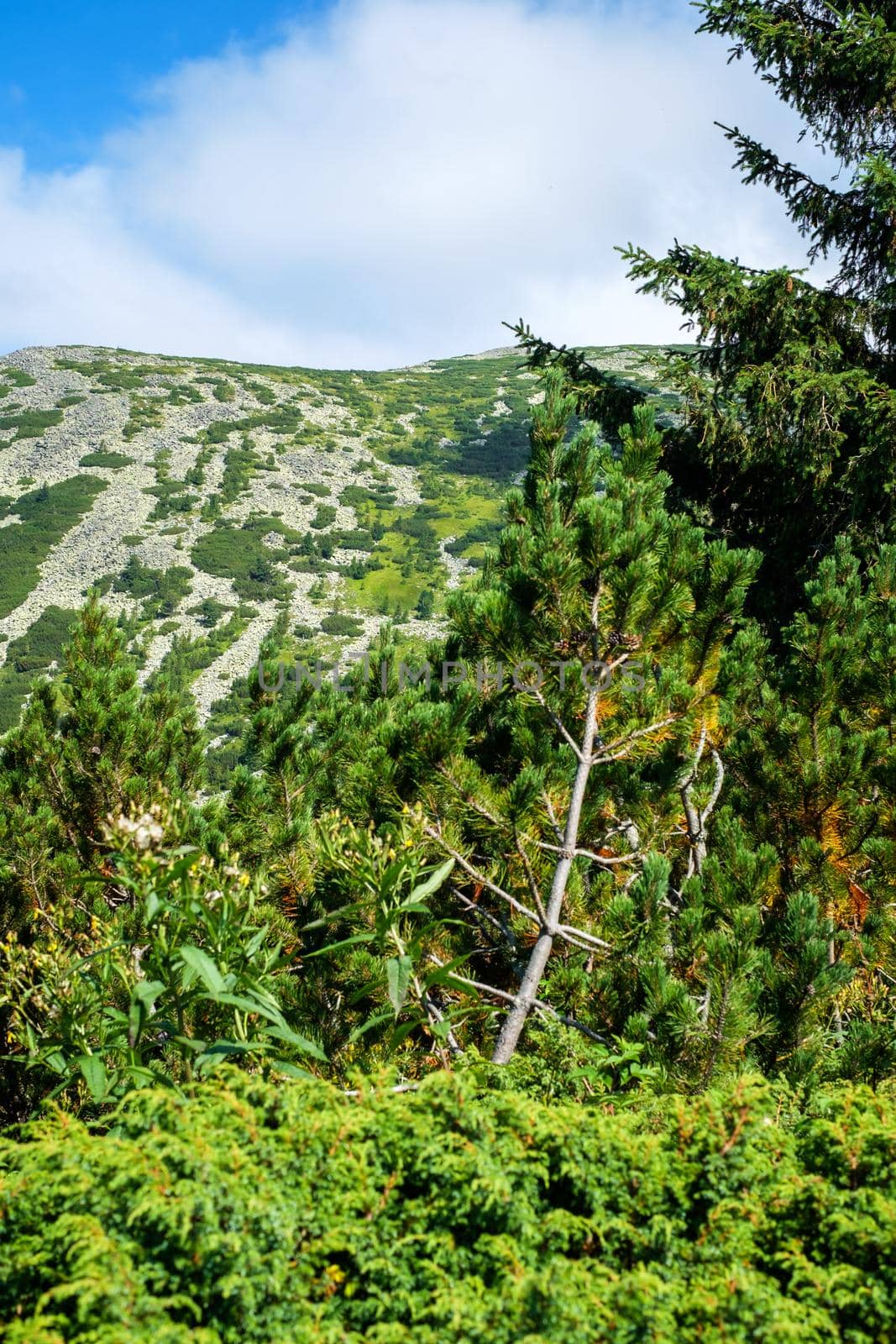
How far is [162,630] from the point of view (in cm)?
5238

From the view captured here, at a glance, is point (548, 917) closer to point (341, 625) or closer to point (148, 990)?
point (148, 990)

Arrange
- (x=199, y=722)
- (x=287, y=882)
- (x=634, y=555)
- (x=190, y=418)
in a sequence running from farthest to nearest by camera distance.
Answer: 1. (x=190, y=418)
2. (x=199, y=722)
3. (x=287, y=882)
4. (x=634, y=555)

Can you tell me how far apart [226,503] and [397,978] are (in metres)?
70.2

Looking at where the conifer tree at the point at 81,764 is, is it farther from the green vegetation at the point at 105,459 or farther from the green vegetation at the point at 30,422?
the green vegetation at the point at 30,422

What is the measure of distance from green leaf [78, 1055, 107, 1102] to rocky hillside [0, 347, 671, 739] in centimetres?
3951

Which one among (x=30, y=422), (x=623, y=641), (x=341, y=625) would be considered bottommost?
(x=341, y=625)

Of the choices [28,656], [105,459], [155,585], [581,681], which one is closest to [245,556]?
[155,585]

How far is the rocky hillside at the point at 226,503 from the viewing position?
5238cm

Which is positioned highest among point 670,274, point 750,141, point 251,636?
point 750,141

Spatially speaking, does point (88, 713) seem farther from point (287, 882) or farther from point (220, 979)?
point (220, 979)

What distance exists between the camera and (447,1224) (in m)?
1.85

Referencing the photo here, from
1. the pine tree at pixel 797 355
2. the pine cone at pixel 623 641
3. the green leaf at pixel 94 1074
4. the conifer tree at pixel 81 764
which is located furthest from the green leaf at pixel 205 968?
the pine tree at pixel 797 355

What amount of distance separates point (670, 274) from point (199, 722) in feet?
17.4

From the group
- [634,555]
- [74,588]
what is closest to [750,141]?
[634,555]
